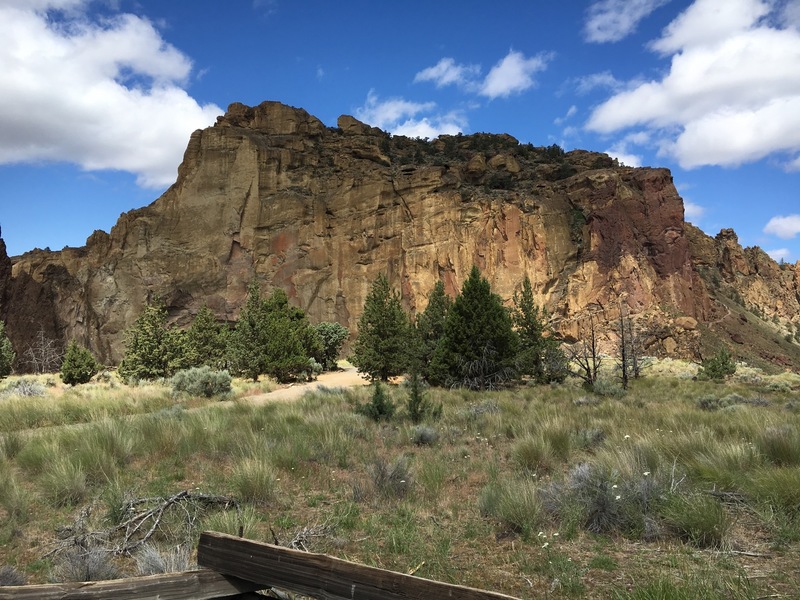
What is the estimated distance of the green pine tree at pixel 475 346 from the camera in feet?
73.7

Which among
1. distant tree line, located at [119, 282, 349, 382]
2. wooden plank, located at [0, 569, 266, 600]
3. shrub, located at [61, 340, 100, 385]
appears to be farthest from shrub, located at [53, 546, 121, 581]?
shrub, located at [61, 340, 100, 385]

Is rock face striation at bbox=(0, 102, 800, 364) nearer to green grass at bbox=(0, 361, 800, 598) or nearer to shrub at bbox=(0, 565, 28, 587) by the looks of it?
green grass at bbox=(0, 361, 800, 598)

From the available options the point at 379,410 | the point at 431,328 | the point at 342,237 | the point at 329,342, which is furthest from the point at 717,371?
the point at 342,237

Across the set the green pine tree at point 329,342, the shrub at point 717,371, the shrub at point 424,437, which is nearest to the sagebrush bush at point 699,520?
the shrub at point 424,437

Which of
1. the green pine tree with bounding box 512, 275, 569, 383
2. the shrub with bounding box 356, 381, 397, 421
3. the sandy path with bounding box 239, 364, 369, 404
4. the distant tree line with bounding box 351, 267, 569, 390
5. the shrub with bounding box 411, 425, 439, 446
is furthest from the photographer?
the green pine tree with bounding box 512, 275, 569, 383

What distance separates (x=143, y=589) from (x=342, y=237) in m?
63.4

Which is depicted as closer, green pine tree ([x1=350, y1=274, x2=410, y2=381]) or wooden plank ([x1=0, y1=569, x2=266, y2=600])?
wooden plank ([x1=0, y1=569, x2=266, y2=600])

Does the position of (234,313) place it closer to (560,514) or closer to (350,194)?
(350,194)

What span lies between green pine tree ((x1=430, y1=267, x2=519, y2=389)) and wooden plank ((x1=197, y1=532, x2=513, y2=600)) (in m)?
19.6

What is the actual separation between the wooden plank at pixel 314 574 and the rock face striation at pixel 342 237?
5619cm

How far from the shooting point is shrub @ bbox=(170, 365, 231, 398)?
65.1ft

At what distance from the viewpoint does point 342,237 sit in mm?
65125

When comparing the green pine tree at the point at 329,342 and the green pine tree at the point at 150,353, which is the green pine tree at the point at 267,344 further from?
the green pine tree at the point at 329,342

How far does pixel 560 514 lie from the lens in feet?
17.2
